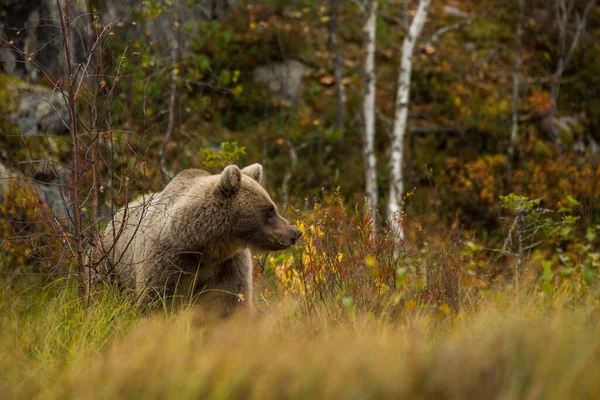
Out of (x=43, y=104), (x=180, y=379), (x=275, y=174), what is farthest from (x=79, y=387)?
(x=275, y=174)

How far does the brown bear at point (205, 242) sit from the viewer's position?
530cm

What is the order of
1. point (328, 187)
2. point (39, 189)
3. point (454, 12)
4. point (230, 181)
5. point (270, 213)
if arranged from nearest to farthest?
point (230, 181) → point (270, 213) → point (39, 189) → point (328, 187) → point (454, 12)

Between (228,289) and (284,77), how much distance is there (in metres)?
10.6

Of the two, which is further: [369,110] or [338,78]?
[338,78]

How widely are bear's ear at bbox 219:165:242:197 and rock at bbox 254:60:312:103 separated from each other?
9930 mm

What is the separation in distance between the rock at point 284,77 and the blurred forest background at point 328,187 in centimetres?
5

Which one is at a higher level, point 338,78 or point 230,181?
point 230,181

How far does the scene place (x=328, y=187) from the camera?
13.3 m

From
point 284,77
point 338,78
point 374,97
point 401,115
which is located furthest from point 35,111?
point 374,97

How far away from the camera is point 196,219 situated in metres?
5.35

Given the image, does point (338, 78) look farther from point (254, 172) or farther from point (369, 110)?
point (254, 172)

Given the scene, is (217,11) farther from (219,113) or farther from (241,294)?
(241,294)

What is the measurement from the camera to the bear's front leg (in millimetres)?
5453

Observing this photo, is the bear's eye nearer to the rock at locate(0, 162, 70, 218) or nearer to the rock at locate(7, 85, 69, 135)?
the rock at locate(0, 162, 70, 218)
